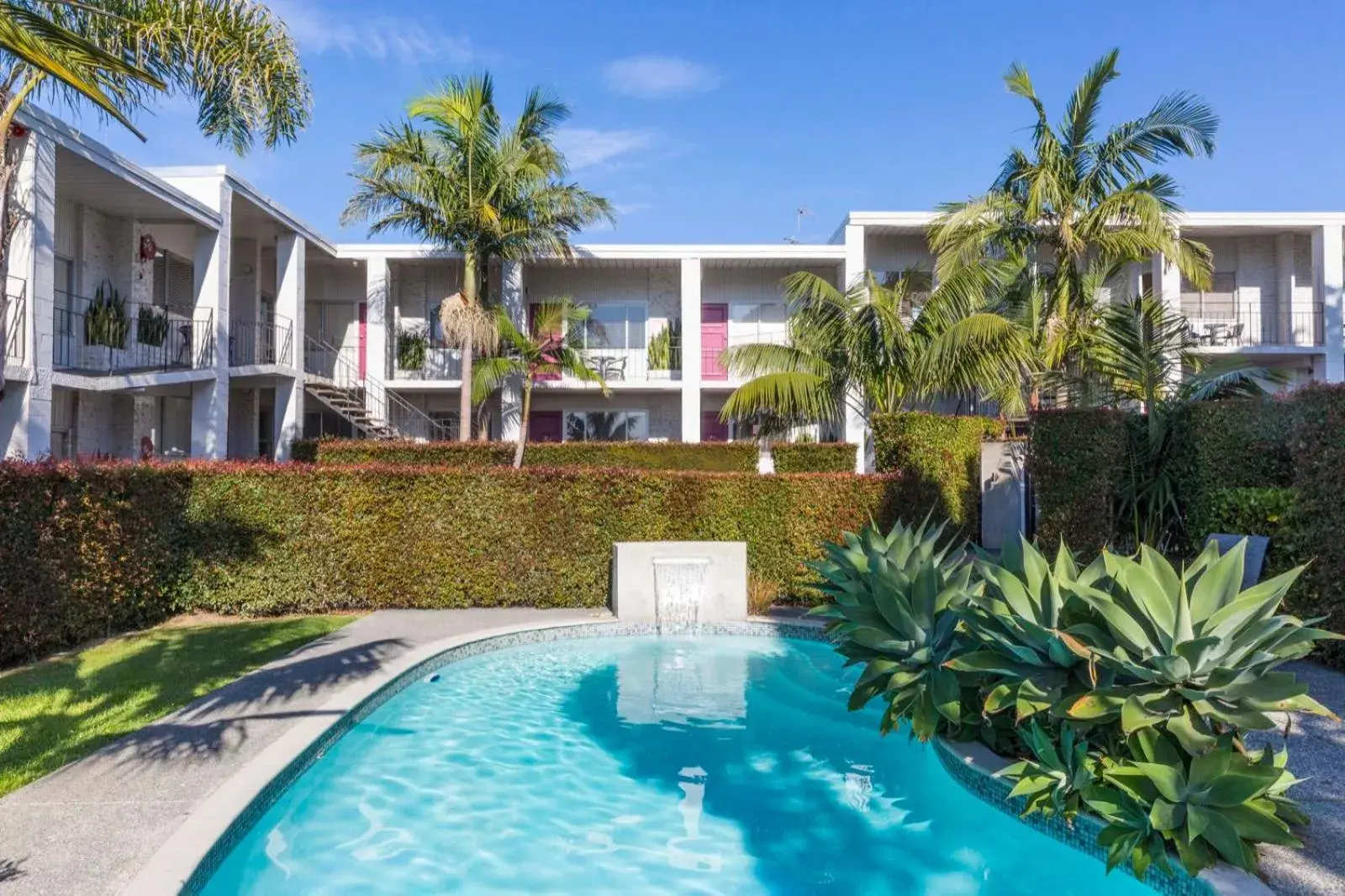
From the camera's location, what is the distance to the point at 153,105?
903cm

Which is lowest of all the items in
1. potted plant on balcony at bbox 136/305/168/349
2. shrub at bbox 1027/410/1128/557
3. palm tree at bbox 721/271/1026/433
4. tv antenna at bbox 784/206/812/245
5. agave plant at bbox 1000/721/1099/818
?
agave plant at bbox 1000/721/1099/818

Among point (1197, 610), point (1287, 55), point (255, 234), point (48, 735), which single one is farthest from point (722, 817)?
point (255, 234)

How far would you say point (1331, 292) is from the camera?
21156 mm

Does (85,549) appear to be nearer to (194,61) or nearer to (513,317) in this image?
(194,61)

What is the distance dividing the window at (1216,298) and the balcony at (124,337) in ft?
82.1

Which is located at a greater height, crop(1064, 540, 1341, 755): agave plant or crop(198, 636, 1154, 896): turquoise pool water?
crop(1064, 540, 1341, 755): agave plant

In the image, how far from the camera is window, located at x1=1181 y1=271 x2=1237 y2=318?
2322 centimetres

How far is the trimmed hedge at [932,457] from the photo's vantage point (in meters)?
11.8

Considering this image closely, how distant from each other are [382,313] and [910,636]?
20558 millimetres

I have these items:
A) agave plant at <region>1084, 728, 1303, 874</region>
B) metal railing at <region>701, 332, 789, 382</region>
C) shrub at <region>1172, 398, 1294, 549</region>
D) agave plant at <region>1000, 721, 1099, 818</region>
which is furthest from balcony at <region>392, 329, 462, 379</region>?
agave plant at <region>1084, 728, 1303, 874</region>

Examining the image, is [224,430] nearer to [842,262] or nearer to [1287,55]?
[842,262]

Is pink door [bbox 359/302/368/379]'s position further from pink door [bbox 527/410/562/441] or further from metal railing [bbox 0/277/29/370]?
metal railing [bbox 0/277/29/370]

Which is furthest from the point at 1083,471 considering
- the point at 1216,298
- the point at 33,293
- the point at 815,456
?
the point at 1216,298

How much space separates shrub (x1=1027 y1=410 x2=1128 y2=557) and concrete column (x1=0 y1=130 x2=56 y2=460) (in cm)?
1353
